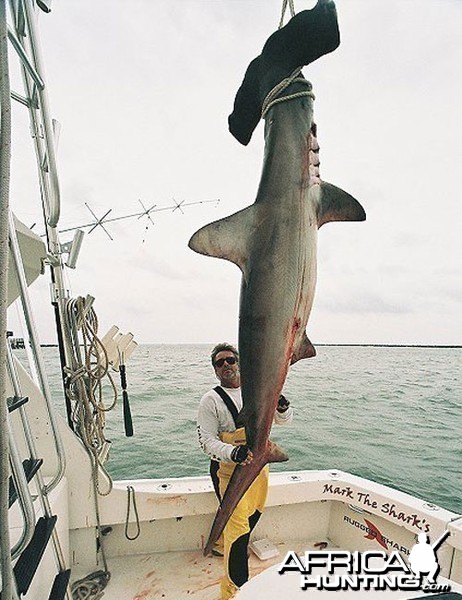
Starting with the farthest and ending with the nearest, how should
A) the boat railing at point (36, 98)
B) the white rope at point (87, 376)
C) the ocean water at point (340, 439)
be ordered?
the ocean water at point (340, 439) < the white rope at point (87, 376) < the boat railing at point (36, 98)

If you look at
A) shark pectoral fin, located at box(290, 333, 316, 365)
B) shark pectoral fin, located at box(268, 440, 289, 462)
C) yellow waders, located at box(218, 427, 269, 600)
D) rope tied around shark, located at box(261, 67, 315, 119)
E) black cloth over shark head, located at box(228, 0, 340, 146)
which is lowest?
yellow waders, located at box(218, 427, 269, 600)

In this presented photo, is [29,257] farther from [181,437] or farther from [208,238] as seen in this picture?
[181,437]

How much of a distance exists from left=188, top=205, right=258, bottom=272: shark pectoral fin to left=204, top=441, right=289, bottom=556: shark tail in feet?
2.93

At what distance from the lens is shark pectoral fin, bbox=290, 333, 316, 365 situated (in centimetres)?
142

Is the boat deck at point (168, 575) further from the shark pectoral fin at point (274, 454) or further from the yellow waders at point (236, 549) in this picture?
the shark pectoral fin at point (274, 454)

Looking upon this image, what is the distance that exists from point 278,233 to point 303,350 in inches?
17.0

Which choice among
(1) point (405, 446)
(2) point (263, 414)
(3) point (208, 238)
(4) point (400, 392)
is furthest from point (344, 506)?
(4) point (400, 392)

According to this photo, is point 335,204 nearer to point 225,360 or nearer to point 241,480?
point 241,480

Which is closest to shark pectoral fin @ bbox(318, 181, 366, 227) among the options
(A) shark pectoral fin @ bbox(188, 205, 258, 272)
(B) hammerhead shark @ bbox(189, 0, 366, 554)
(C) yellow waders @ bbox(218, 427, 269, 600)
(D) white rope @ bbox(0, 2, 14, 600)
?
(B) hammerhead shark @ bbox(189, 0, 366, 554)

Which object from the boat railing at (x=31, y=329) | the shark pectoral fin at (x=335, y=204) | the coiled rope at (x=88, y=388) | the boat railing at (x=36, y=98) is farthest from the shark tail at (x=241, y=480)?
the boat railing at (x=36, y=98)

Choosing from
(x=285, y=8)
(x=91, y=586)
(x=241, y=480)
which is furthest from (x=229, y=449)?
(x=285, y=8)

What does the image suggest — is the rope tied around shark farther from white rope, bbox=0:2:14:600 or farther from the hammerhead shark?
white rope, bbox=0:2:14:600

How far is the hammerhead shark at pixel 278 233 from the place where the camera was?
131cm

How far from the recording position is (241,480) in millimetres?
1952
